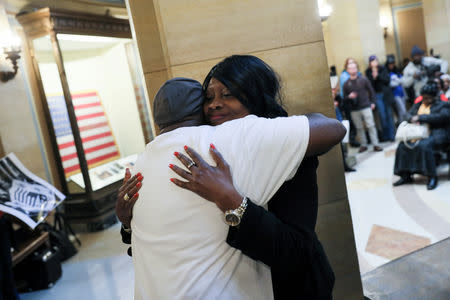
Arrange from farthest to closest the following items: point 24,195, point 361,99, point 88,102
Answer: point 361,99
point 88,102
point 24,195

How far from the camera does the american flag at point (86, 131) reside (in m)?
5.56

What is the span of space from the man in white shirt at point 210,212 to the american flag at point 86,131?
5.01 meters

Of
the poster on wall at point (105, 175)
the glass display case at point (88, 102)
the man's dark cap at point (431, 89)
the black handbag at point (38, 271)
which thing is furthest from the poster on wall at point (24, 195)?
the man's dark cap at point (431, 89)

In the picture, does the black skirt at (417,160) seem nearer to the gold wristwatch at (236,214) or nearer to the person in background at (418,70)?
the person in background at (418,70)

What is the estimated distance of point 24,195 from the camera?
10.9 ft

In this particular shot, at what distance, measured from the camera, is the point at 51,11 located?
519cm

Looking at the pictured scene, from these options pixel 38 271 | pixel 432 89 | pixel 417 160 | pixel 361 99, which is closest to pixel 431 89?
Answer: pixel 432 89

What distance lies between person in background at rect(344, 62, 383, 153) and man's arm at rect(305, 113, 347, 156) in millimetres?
6862

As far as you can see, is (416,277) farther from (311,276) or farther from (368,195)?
(368,195)

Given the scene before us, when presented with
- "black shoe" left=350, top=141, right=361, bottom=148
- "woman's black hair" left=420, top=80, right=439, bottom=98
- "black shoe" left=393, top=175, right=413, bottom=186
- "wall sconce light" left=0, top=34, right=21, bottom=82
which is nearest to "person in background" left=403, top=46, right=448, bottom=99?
"black shoe" left=350, top=141, right=361, bottom=148

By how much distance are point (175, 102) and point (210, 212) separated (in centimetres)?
34

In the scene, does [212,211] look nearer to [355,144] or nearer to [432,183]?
[432,183]

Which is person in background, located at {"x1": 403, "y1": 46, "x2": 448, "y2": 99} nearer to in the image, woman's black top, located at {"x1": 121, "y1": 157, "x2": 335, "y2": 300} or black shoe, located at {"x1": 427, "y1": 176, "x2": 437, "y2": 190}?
black shoe, located at {"x1": 427, "y1": 176, "x2": 437, "y2": 190}

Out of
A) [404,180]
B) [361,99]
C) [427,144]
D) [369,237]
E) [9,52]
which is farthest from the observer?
[361,99]
